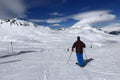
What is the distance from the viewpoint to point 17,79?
9.85m

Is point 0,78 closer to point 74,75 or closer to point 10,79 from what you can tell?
point 10,79

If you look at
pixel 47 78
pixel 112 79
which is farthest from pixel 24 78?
pixel 112 79

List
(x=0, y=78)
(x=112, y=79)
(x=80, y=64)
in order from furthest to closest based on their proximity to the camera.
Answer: (x=80, y=64)
(x=0, y=78)
(x=112, y=79)

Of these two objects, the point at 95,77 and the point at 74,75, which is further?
the point at 74,75

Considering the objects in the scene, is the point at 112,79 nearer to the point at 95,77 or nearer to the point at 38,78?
the point at 95,77

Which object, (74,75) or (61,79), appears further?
(74,75)

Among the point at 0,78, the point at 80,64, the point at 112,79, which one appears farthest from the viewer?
the point at 80,64

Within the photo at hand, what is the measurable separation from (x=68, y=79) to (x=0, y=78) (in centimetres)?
387

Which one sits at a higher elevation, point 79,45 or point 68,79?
point 79,45

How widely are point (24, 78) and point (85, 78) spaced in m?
3.38

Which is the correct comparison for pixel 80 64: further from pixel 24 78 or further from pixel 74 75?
pixel 24 78

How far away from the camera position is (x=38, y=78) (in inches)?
388

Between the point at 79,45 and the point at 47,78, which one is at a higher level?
the point at 79,45

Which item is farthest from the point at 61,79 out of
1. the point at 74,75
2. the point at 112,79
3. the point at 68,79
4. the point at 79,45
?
the point at 79,45
